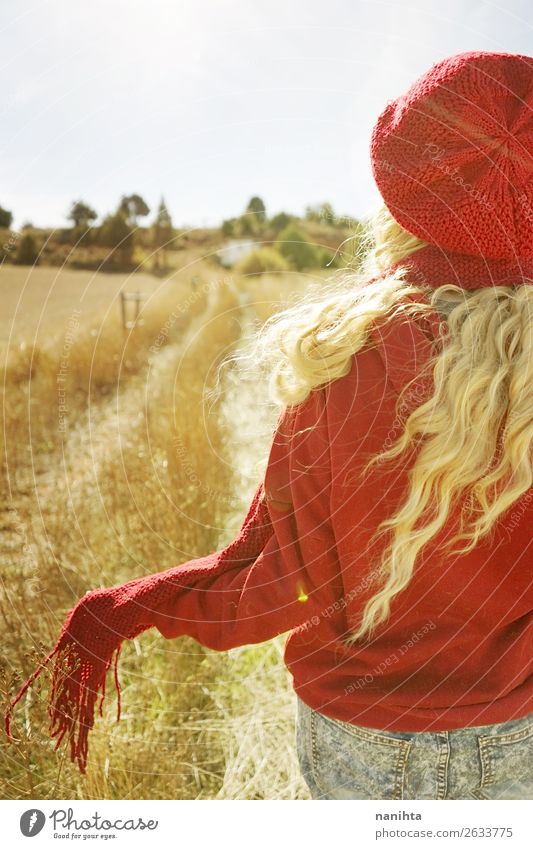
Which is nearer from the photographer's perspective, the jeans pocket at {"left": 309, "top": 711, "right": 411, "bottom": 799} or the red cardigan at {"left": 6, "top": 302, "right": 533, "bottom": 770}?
the red cardigan at {"left": 6, "top": 302, "right": 533, "bottom": 770}

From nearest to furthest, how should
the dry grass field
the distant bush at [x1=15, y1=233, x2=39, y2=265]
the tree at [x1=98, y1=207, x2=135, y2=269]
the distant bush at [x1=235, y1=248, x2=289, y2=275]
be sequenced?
the dry grass field, the distant bush at [x1=15, y1=233, x2=39, y2=265], the tree at [x1=98, y1=207, x2=135, y2=269], the distant bush at [x1=235, y1=248, x2=289, y2=275]

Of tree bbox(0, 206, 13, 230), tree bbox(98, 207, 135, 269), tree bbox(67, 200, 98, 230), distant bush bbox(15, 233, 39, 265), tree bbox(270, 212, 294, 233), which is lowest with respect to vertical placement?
tree bbox(0, 206, 13, 230)

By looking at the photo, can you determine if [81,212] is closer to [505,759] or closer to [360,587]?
[360,587]

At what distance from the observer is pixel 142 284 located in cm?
671

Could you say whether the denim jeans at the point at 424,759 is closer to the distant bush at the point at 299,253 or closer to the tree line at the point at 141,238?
the tree line at the point at 141,238

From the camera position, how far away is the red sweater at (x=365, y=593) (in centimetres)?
94

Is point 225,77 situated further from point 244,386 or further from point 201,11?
point 244,386

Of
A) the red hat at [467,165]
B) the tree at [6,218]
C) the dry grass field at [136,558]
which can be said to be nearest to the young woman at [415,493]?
the red hat at [467,165]

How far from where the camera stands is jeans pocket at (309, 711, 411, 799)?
104 centimetres

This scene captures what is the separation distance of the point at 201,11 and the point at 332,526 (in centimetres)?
132

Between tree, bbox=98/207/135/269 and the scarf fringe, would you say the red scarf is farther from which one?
tree, bbox=98/207/135/269

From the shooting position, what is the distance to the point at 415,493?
3.10ft

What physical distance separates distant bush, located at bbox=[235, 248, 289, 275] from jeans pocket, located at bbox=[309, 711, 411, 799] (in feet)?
27.8

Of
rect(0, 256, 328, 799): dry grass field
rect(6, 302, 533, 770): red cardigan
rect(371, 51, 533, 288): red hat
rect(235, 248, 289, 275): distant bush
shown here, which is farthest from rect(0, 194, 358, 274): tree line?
rect(6, 302, 533, 770): red cardigan
